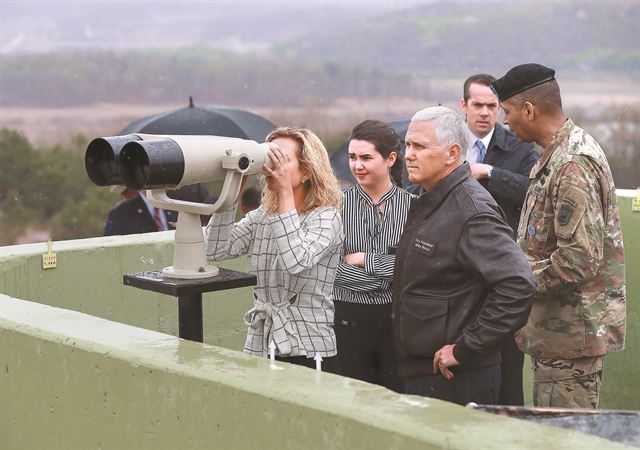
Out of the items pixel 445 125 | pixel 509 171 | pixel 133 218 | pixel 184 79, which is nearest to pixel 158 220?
pixel 133 218

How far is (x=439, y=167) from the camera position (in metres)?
4.18

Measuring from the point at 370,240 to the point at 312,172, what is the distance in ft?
2.46

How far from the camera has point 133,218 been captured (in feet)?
26.0


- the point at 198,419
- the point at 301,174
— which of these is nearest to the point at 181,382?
the point at 198,419

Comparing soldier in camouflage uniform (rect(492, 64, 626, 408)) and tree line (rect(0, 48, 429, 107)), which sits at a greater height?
tree line (rect(0, 48, 429, 107))

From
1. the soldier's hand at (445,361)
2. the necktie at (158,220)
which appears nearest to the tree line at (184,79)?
the necktie at (158,220)

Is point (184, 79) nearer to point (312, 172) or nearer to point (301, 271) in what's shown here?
point (312, 172)

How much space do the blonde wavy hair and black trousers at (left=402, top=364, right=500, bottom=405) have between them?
71cm

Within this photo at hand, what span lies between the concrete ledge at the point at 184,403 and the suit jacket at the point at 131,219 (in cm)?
312

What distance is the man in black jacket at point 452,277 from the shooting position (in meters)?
4.04

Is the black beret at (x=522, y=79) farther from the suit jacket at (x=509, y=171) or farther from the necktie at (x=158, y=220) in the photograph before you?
the necktie at (x=158, y=220)

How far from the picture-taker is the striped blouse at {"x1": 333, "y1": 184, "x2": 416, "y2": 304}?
203 inches

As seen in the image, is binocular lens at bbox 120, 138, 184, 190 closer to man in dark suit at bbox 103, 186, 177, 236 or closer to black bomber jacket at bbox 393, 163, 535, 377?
black bomber jacket at bbox 393, 163, 535, 377

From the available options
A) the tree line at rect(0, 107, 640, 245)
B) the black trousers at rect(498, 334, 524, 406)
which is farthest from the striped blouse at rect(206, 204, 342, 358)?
the tree line at rect(0, 107, 640, 245)
